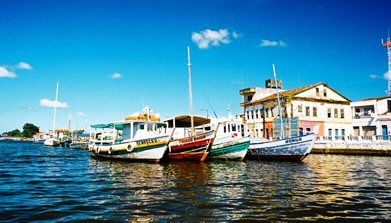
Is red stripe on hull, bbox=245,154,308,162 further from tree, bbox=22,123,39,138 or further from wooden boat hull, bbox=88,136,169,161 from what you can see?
tree, bbox=22,123,39,138

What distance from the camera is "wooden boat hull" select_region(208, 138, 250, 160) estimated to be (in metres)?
27.7

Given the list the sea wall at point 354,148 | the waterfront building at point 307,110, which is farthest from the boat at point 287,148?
the waterfront building at point 307,110

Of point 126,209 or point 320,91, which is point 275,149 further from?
point 320,91

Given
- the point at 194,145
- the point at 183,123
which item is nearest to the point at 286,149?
the point at 194,145

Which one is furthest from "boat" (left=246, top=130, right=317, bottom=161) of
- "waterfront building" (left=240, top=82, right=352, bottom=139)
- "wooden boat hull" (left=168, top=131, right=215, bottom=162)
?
"waterfront building" (left=240, top=82, right=352, bottom=139)

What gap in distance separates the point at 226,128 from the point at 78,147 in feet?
148

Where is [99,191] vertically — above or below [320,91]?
below

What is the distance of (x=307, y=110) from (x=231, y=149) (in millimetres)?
24437

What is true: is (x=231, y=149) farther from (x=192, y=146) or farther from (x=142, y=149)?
(x=142, y=149)

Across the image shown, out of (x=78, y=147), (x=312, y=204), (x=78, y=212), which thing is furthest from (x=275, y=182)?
(x=78, y=147)

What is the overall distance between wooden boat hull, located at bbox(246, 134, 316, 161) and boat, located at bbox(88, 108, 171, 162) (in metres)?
8.78

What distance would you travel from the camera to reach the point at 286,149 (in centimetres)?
2811

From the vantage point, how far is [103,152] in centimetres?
3011

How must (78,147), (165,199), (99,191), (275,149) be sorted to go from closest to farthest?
(165,199) < (99,191) < (275,149) < (78,147)
